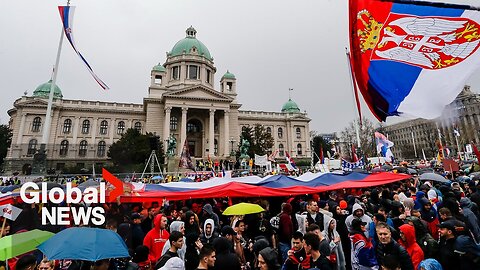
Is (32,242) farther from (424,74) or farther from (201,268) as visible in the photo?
(424,74)

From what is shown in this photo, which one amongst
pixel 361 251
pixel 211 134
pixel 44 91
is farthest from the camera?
pixel 44 91

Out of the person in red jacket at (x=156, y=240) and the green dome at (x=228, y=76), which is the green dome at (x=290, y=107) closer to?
the green dome at (x=228, y=76)

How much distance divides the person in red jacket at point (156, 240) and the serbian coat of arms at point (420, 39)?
4.25 meters

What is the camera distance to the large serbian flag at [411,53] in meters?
3.13

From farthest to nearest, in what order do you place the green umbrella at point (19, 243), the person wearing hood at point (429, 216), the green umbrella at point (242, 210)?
the person wearing hood at point (429, 216), the green umbrella at point (242, 210), the green umbrella at point (19, 243)

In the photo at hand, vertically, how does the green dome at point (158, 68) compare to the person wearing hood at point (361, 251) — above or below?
above

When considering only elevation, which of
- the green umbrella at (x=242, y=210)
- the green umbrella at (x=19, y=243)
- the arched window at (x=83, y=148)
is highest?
the arched window at (x=83, y=148)

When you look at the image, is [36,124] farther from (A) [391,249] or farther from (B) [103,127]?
(A) [391,249]

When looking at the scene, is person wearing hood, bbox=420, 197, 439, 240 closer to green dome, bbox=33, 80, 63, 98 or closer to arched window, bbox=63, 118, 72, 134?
arched window, bbox=63, 118, 72, 134

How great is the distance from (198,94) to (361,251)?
140ft

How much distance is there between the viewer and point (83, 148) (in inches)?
1778

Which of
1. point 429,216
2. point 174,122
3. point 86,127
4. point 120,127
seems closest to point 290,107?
point 174,122

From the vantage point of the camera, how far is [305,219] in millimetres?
4941

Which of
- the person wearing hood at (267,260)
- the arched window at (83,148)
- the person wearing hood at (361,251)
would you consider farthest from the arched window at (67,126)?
the person wearing hood at (361,251)
